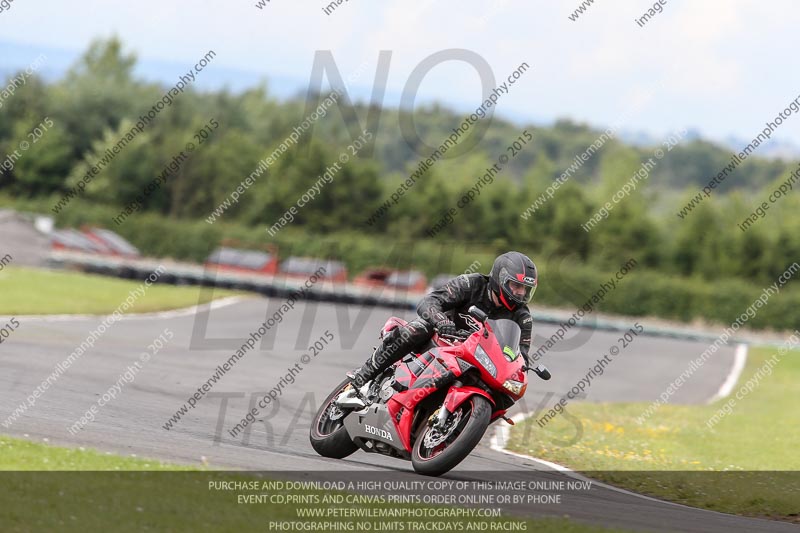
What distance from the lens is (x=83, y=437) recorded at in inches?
404

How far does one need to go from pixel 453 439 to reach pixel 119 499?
3478mm

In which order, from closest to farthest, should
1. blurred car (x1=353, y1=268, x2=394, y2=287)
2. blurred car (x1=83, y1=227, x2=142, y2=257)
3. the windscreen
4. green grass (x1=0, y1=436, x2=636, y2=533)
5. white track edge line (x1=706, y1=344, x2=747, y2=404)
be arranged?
green grass (x1=0, y1=436, x2=636, y2=533), the windscreen, white track edge line (x1=706, y1=344, x2=747, y2=404), blurred car (x1=83, y1=227, x2=142, y2=257), blurred car (x1=353, y1=268, x2=394, y2=287)

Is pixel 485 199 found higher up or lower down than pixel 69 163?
higher up

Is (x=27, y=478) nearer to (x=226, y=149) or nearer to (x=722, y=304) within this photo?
(x=722, y=304)

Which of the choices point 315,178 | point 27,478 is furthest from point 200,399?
point 315,178

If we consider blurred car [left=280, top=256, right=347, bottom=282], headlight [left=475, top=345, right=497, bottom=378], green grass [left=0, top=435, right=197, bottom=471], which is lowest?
blurred car [left=280, top=256, right=347, bottom=282]

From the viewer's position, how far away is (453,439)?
401 inches

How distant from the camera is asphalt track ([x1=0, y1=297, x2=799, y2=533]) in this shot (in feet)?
33.0

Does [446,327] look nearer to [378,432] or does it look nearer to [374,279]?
[378,432]

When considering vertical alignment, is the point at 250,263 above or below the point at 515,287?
below

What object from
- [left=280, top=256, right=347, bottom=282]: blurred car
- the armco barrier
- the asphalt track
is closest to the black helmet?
the asphalt track

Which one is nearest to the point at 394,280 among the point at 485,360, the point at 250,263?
the point at 250,263

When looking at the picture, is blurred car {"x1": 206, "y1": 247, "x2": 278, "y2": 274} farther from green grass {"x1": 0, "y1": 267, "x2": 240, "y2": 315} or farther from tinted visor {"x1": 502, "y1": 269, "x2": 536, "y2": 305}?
tinted visor {"x1": 502, "y1": 269, "x2": 536, "y2": 305}

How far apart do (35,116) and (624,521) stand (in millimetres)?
84469
